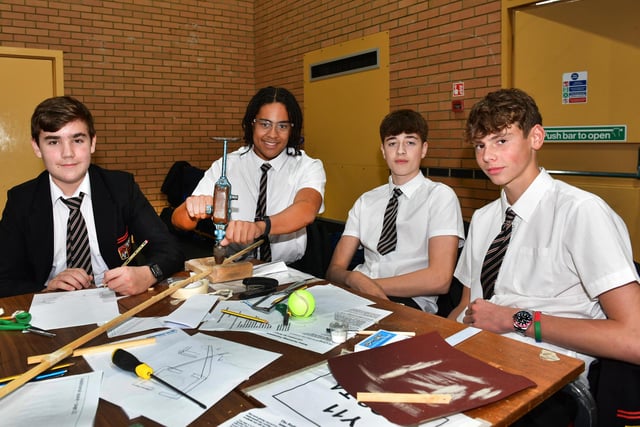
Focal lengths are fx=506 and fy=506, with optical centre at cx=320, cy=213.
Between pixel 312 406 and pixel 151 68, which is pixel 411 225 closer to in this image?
pixel 312 406

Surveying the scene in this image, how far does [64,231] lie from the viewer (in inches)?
87.0

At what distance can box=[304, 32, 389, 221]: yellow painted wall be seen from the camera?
5289mm

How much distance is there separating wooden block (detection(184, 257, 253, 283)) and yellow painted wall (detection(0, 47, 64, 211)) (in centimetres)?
479

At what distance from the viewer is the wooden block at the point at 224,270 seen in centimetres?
200

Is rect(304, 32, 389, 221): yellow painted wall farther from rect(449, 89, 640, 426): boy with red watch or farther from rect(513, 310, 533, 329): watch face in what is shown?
rect(513, 310, 533, 329): watch face

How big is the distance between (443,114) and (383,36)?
1.15m

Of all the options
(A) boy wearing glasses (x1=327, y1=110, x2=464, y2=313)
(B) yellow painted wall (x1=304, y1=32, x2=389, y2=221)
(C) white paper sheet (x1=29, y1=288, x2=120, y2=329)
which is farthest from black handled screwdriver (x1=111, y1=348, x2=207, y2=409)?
(B) yellow painted wall (x1=304, y1=32, x2=389, y2=221)

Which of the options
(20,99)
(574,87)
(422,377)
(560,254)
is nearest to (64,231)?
(422,377)

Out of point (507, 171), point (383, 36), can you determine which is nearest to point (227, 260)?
point (507, 171)

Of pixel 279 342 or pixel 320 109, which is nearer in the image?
pixel 279 342

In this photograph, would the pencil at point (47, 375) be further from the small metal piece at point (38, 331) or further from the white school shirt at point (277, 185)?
the white school shirt at point (277, 185)

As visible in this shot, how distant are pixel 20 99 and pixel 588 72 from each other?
582cm

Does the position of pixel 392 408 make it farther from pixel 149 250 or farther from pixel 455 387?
pixel 149 250

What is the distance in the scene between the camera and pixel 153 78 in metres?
6.58
